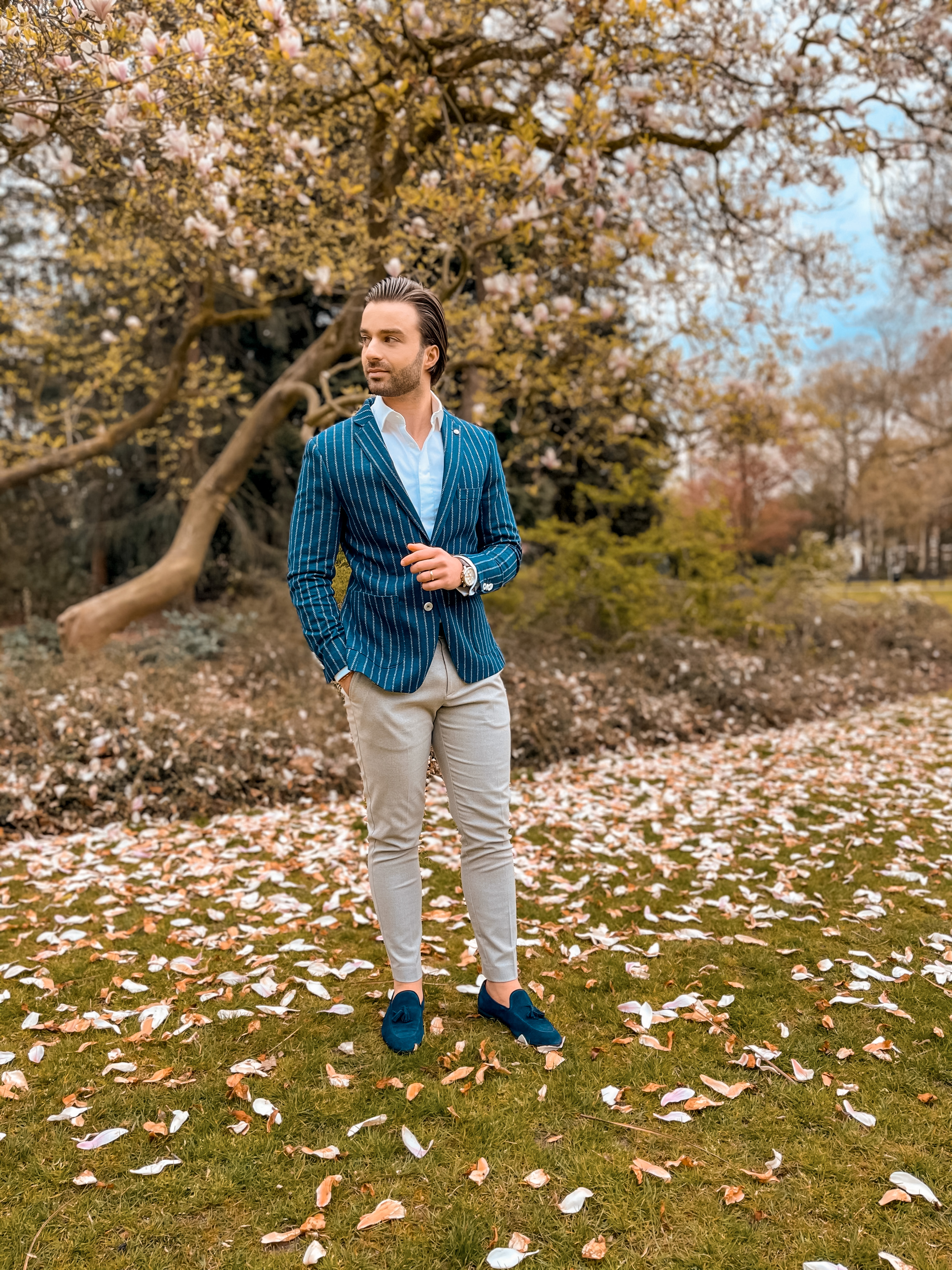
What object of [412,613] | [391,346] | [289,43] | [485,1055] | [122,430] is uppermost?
[289,43]

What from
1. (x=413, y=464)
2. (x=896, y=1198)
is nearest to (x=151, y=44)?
(x=413, y=464)

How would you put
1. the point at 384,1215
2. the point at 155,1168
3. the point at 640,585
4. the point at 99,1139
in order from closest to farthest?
the point at 384,1215, the point at 155,1168, the point at 99,1139, the point at 640,585

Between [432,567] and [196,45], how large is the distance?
8.48ft

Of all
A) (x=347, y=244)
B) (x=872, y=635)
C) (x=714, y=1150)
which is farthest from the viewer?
(x=872, y=635)

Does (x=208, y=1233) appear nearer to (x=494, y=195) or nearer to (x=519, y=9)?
(x=494, y=195)

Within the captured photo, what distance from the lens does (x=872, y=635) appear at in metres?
10.3

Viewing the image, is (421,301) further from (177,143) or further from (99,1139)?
(177,143)

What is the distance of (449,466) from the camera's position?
214cm

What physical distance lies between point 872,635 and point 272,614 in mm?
7043

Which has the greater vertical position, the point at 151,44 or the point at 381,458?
the point at 151,44

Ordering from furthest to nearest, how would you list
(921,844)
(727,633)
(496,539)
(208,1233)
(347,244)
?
(727,633) < (347,244) < (921,844) < (496,539) < (208,1233)

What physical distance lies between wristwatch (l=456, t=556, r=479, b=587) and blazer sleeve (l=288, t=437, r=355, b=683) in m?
Answer: 0.31

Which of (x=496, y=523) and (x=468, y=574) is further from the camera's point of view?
(x=496, y=523)

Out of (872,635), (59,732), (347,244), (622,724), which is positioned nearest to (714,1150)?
(59,732)
